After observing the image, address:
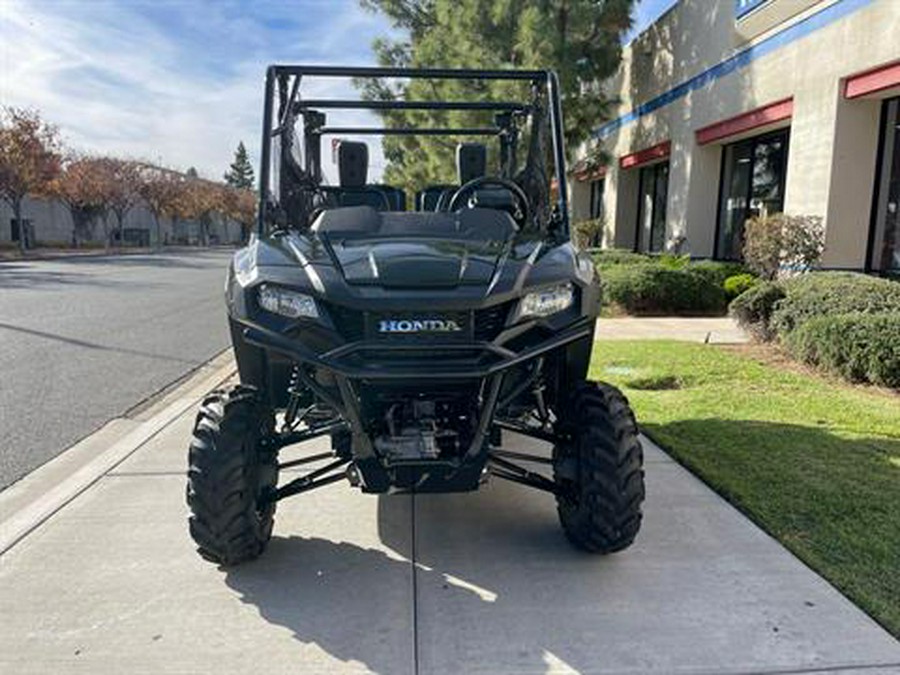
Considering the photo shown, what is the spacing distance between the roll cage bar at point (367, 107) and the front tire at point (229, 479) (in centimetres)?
93

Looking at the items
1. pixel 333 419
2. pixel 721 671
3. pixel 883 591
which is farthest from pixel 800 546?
pixel 333 419

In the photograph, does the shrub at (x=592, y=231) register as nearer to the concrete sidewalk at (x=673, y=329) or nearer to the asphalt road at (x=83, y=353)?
the concrete sidewalk at (x=673, y=329)

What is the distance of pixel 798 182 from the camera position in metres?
12.0

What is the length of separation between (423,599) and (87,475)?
257 cm

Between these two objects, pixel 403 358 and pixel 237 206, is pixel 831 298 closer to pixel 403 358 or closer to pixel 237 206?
pixel 403 358

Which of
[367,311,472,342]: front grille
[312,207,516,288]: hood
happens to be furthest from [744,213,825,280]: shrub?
[367,311,472,342]: front grille

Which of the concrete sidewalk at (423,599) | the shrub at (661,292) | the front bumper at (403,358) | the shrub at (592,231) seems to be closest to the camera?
the concrete sidewalk at (423,599)

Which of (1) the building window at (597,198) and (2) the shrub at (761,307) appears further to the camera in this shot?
(1) the building window at (597,198)

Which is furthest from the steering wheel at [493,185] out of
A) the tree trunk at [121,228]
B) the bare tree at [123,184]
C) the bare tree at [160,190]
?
the tree trunk at [121,228]

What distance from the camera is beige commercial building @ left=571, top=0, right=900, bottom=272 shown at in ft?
35.9

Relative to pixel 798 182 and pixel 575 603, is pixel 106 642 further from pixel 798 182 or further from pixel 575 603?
pixel 798 182

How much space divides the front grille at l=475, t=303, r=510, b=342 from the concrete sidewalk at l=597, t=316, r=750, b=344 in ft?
21.9

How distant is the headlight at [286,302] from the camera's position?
9.39 ft

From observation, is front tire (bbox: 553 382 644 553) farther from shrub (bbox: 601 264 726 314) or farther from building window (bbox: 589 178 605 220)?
building window (bbox: 589 178 605 220)
